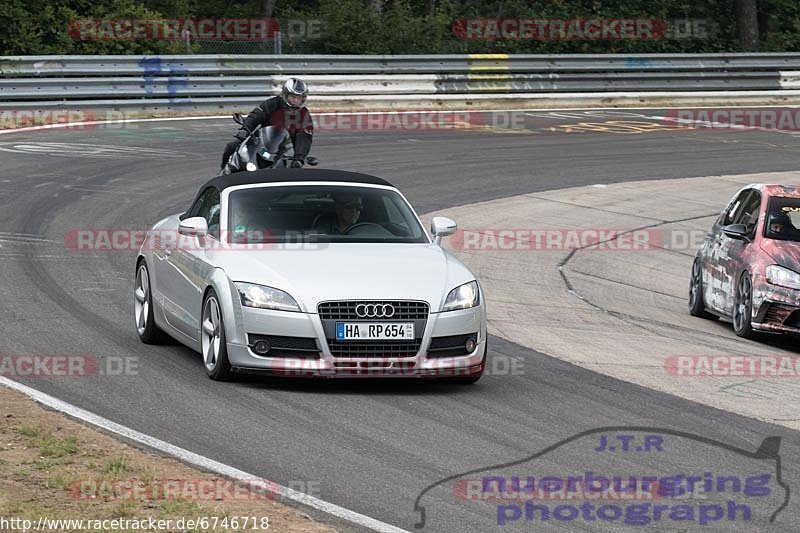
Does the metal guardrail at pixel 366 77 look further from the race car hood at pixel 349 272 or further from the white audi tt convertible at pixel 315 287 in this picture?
the race car hood at pixel 349 272

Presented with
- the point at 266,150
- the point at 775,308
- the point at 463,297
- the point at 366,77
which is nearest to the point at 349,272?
the point at 463,297

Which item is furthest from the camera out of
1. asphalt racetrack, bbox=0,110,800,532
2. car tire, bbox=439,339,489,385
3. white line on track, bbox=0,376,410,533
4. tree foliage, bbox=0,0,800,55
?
tree foliage, bbox=0,0,800,55

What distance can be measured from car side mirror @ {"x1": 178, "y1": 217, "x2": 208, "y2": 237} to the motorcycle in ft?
17.2

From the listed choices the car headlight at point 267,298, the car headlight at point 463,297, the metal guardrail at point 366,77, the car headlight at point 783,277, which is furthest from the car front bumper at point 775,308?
the metal guardrail at point 366,77

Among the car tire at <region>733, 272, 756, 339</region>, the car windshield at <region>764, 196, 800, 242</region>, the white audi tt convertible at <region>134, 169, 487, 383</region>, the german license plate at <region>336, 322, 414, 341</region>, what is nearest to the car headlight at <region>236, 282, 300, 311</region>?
the white audi tt convertible at <region>134, 169, 487, 383</region>

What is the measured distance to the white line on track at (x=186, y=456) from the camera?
7176 millimetres

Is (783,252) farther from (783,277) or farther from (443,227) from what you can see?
(443,227)

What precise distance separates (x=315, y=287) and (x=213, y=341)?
92 cm

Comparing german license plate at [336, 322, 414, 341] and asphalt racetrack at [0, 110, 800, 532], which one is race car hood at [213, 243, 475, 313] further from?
asphalt racetrack at [0, 110, 800, 532]

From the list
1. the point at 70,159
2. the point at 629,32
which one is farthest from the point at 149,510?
the point at 629,32

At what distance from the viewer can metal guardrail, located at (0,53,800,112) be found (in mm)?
28906

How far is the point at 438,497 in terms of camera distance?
757 cm

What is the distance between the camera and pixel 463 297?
1040cm

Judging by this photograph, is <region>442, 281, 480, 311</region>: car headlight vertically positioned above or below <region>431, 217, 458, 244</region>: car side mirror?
below
